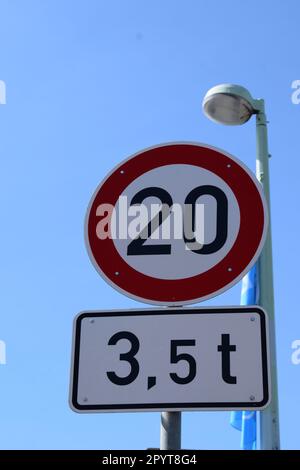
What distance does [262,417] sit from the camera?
15.4ft

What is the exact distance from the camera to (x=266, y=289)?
198 inches

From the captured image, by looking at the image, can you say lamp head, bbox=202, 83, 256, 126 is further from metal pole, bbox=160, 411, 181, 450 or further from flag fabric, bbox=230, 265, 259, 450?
metal pole, bbox=160, 411, 181, 450

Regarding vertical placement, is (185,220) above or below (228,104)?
below

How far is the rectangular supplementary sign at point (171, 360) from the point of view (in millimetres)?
2059

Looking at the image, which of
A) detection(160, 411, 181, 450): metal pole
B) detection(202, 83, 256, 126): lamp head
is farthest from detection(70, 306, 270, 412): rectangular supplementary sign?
detection(202, 83, 256, 126): lamp head

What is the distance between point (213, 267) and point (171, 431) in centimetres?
49

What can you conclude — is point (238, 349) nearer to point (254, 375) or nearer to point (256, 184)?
point (254, 375)

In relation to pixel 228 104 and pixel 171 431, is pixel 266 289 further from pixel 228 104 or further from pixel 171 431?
pixel 171 431

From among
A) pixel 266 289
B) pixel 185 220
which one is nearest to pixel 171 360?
pixel 185 220

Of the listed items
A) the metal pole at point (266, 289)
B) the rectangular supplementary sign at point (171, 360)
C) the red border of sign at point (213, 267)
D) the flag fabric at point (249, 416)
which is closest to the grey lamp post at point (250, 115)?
the metal pole at point (266, 289)

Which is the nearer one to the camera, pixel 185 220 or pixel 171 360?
pixel 171 360

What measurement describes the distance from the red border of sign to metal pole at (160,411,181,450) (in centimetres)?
32

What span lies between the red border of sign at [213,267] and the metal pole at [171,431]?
32 centimetres
